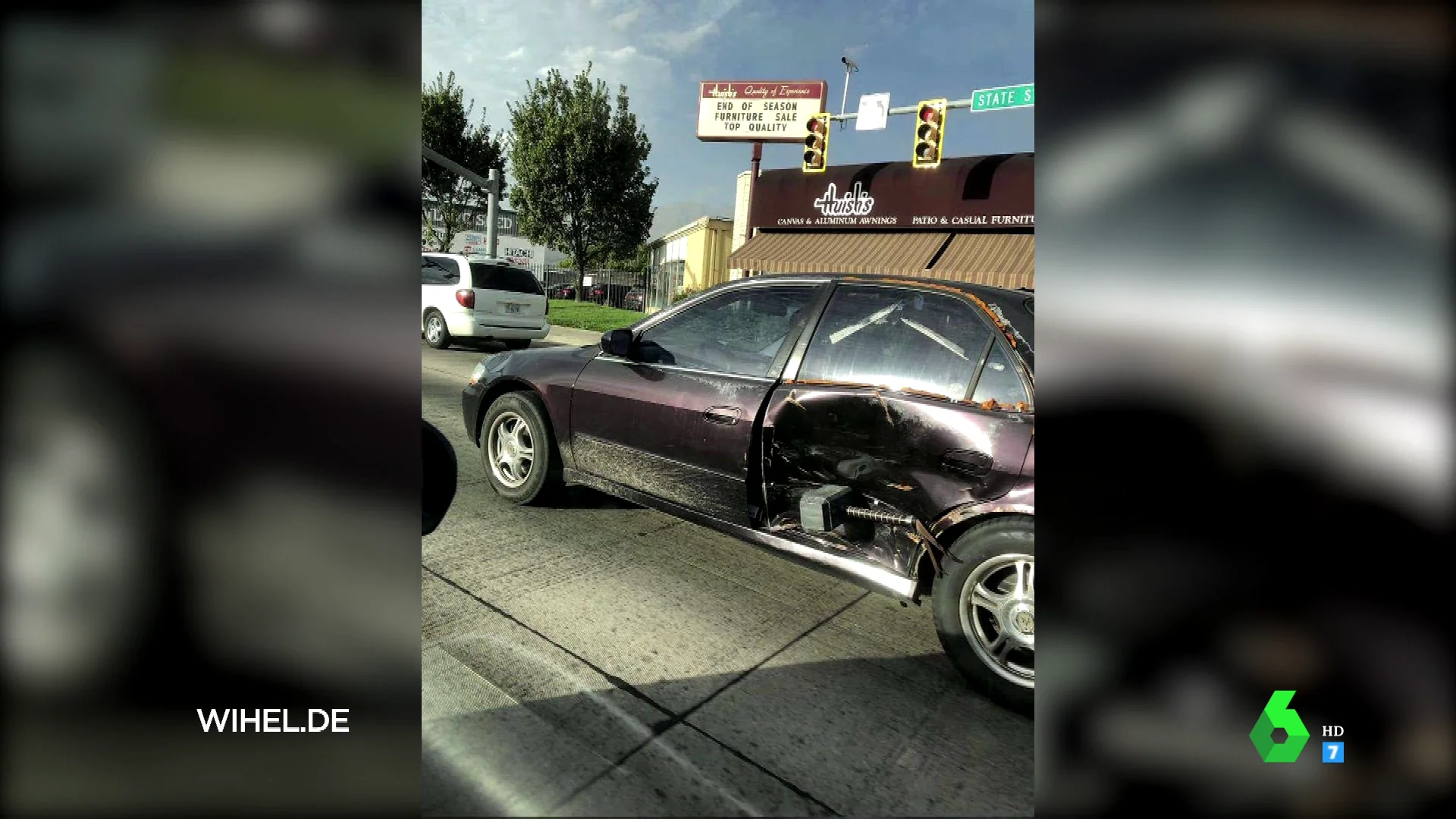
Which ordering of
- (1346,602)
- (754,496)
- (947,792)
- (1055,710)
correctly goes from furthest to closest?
1. (754,496)
2. (947,792)
3. (1055,710)
4. (1346,602)

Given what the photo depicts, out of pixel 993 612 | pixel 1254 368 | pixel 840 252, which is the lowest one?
pixel 993 612

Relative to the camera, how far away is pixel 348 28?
0.82 metres

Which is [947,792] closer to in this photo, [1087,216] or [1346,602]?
[1346,602]

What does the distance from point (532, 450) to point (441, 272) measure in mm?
9013

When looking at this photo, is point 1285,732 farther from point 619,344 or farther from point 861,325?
point 619,344

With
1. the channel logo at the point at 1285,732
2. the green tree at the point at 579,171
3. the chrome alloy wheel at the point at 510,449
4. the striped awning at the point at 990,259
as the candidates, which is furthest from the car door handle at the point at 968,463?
the green tree at the point at 579,171

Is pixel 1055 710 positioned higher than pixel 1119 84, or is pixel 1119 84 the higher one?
pixel 1119 84

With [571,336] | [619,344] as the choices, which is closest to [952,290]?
[619,344]

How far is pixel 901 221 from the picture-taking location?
1842cm

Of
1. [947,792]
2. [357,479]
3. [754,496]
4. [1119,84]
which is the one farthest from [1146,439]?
[754,496]

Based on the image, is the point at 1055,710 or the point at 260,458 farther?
the point at 1055,710

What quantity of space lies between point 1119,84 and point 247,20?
96 centimetres

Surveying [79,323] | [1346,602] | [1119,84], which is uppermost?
[1119,84]

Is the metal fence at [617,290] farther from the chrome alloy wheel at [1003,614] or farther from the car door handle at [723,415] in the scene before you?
the chrome alloy wheel at [1003,614]
